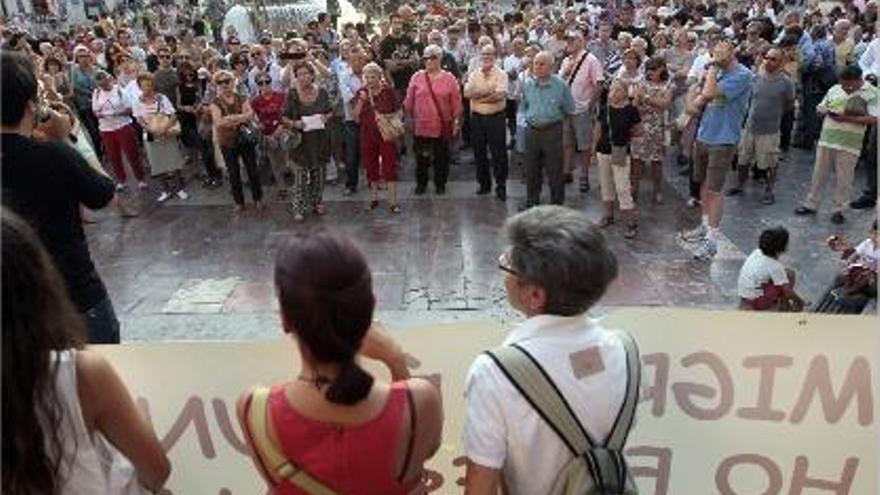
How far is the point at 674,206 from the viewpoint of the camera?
902cm

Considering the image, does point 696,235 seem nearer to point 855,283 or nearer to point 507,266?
point 855,283

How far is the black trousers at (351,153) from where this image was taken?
9.72 m

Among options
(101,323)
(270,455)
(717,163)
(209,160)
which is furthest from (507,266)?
(209,160)

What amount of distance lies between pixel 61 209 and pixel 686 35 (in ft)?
30.7

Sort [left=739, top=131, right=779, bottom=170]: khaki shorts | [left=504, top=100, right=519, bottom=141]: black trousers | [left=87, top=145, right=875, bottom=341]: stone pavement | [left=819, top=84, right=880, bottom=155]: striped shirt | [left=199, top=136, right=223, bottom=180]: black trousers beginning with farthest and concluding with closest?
[left=504, top=100, right=519, bottom=141]: black trousers, [left=199, top=136, right=223, bottom=180]: black trousers, [left=739, top=131, right=779, bottom=170]: khaki shorts, [left=819, top=84, right=880, bottom=155]: striped shirt, [left=87, top=145, right=875, bottom=341]: stone pavement

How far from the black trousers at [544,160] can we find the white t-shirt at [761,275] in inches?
132

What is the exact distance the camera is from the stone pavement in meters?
6.64

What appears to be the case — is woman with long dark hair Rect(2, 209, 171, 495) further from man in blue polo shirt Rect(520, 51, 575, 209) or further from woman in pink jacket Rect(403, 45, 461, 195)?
woman in pink jacket Rect(403, 45, 461, 195)

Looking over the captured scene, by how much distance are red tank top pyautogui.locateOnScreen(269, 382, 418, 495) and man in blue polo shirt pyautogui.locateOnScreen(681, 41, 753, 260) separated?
20.1 ft

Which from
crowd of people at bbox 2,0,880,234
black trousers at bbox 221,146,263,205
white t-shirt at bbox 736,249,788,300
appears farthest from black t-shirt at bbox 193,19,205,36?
white t-shirt at bbox 736,249,788,300

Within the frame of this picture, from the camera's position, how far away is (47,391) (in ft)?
5.93

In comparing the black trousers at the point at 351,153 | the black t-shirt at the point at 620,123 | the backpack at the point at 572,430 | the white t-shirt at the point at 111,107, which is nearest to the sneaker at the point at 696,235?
the black t-shirt at the point at 620,123

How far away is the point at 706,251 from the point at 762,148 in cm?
208

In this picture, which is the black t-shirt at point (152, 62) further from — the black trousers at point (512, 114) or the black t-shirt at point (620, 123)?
the black t-shirt at point (620, 123)
